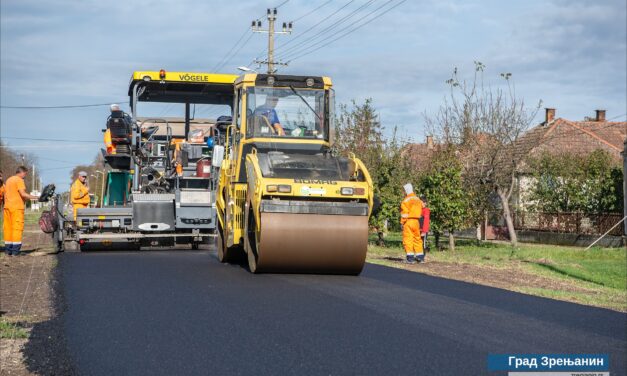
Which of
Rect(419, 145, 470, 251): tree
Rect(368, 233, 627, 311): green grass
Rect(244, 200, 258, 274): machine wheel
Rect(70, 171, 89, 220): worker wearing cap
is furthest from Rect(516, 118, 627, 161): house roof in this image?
Rect(244, 200, 258, 274): machine wheel

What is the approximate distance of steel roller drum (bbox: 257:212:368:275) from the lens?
10.9 metres

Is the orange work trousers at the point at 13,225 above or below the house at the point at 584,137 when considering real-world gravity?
below

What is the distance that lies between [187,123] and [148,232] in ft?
7.77

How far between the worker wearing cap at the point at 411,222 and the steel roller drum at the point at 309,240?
15.1 feet

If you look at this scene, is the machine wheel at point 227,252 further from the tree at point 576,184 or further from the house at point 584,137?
the house at point 584,137

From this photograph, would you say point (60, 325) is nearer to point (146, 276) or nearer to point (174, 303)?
point (174, 303)

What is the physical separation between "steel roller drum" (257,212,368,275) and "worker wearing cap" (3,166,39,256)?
651cm

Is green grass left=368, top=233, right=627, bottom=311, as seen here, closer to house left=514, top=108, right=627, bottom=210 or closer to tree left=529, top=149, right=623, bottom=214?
tree left=529, top=149, right=623, bottom=214

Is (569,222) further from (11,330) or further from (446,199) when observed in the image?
(11,330)

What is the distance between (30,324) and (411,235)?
9066 mm

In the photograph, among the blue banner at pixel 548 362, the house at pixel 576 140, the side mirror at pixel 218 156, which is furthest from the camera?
the house at pixel 576 140

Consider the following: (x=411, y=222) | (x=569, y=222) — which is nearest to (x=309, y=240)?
(x=411, y=222)

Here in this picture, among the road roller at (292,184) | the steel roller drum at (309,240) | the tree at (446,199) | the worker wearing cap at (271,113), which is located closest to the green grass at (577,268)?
the tree at (446,199)

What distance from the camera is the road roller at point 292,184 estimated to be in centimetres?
1098
